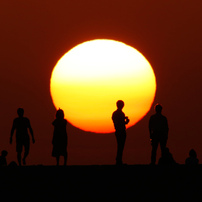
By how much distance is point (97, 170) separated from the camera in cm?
2022

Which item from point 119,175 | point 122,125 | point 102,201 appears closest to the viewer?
point 102,201

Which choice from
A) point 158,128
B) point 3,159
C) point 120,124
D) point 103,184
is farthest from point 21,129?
point 103,184

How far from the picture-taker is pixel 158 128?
23.1 m

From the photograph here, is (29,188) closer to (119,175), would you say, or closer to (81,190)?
(81,190)

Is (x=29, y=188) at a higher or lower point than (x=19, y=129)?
lower

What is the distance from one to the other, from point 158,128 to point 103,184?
5.02 m

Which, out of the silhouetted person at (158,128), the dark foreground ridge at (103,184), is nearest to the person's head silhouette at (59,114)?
the silhouetted person at (158,128)

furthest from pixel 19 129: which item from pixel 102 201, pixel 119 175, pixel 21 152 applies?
pixel 102 201

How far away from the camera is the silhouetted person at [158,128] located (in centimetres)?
2303

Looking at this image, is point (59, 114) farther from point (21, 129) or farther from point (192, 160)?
point (192, 160)

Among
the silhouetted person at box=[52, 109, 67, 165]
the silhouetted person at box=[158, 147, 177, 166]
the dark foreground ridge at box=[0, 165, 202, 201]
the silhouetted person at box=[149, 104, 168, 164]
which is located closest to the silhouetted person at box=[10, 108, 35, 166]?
the silhouetted person at box=[52, 109, 67, 165]

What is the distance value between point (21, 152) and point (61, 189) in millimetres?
6361

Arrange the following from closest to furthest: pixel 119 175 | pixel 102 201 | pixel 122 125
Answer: pixel 102 201, pixel 119 175, pixel 122 125

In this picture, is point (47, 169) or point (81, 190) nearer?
point (81, 190)
